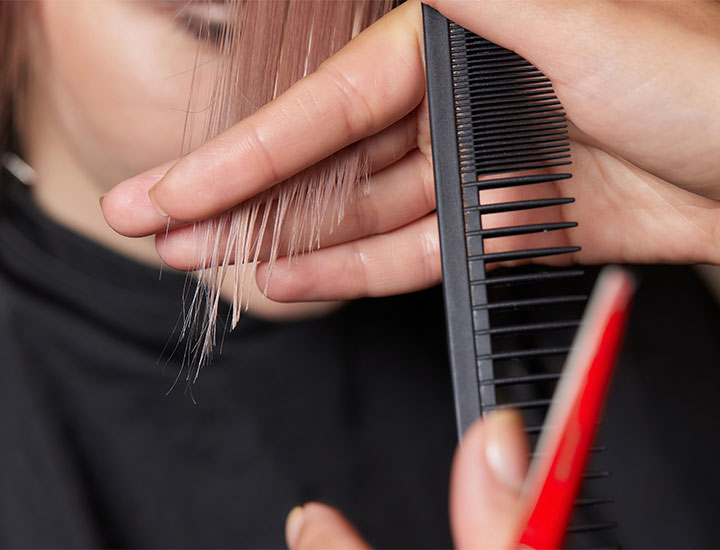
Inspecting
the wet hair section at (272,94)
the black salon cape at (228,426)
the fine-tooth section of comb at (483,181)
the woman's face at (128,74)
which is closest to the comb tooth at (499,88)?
the fine-tooth section of comb at (483,181)

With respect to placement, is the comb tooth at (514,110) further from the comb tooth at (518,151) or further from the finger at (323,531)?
the finger at (323,531)

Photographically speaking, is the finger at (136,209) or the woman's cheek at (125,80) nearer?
the finger at (136,209)

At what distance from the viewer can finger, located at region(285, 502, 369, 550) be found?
1.27ft

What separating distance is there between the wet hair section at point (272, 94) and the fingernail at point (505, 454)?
0.99 feet

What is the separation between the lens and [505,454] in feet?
0.88

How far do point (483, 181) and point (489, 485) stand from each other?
0.25 m

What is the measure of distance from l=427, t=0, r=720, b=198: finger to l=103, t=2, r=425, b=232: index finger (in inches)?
2.2

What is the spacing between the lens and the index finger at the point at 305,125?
1.52 ft

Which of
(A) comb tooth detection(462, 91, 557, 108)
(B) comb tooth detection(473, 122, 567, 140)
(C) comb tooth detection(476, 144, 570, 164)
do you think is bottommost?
(C) comb tooth detection(476, 144, 570, 164)

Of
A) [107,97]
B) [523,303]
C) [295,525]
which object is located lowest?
[295,525]

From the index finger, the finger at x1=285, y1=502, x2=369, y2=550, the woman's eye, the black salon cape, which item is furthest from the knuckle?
the black salon cape

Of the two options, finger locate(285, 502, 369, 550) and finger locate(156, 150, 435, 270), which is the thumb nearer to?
finger locate(285, 502, 369, 550)

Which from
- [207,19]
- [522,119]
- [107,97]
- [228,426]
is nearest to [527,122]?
[522,119]

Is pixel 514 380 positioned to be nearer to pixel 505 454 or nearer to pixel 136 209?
pixel 505 454
